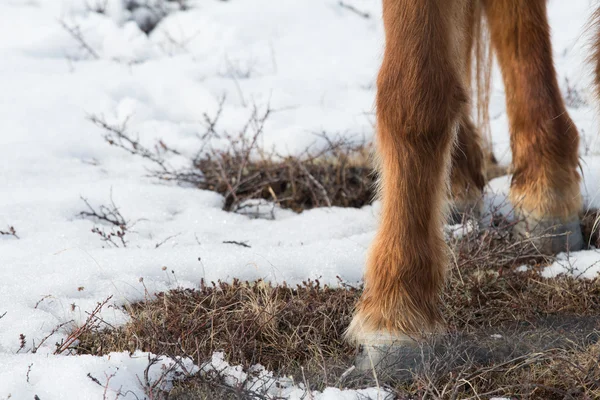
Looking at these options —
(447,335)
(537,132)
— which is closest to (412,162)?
(447,335)

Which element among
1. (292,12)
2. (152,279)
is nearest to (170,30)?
(292,12)

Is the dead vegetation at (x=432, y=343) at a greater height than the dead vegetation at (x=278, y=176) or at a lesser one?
greater

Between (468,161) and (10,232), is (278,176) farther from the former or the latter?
(10,232)

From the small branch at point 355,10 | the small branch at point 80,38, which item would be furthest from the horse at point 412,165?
the small branch at point 355,10

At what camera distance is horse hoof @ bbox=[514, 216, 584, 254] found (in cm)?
300

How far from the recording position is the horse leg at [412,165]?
2121 millimetres

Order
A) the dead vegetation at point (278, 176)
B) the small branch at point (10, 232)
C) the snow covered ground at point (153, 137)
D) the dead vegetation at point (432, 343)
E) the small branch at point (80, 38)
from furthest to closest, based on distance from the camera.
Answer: the small branch at point (80, 38)
the dead vegetation at point (278, 176)
the small branch at point (10, 232)
the snow covered ground at point (153, 137)
the dead vegetation at point (432, 343)

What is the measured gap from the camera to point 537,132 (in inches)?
121

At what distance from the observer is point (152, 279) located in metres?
2.58

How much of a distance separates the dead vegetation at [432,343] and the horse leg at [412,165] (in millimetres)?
122

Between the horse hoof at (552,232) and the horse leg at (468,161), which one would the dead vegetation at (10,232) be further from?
the horse hoof at (552,232)

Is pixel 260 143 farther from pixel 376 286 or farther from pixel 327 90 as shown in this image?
pixel 376 286

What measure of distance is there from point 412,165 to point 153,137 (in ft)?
8.81

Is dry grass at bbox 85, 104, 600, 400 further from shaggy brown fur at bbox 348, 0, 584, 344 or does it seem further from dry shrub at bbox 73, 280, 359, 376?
shaggy brown fur at bbox 348, 0, 584, 344
